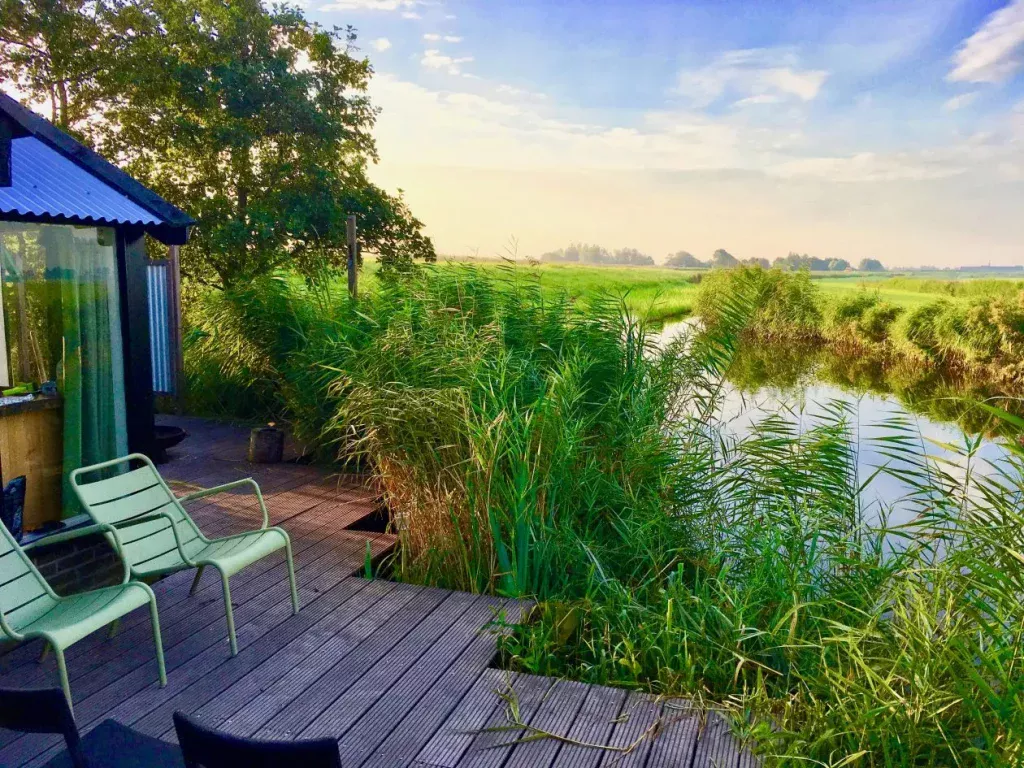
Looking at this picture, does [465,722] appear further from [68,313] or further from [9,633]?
[68,313]

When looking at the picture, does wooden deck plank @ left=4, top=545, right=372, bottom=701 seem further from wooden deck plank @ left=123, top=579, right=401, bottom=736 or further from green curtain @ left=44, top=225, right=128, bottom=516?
green curtain @ left=44, top=225, right=128, bottom=516

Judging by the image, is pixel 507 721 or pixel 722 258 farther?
pixel 722 258

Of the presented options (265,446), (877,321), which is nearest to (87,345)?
(265,446)

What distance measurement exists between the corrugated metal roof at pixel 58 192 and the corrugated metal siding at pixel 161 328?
10.9ft

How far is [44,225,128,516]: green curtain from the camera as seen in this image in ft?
16.3

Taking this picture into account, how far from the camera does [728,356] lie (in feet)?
19.7

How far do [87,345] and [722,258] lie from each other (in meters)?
22.0

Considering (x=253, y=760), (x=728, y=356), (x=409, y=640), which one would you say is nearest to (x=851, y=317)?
(x=728, y=356)

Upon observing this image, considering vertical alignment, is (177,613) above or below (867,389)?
above

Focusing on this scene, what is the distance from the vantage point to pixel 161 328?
8758mm

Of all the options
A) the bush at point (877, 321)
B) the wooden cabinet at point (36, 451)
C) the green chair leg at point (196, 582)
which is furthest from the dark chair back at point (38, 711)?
the bush at point (877, 321)

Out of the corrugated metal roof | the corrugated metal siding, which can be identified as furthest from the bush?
the corrugated metal roof

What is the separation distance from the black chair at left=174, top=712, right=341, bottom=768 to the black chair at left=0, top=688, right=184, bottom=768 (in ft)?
1.10

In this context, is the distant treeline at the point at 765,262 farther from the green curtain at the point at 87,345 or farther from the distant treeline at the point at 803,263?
the green curtain at the point at 87,345
